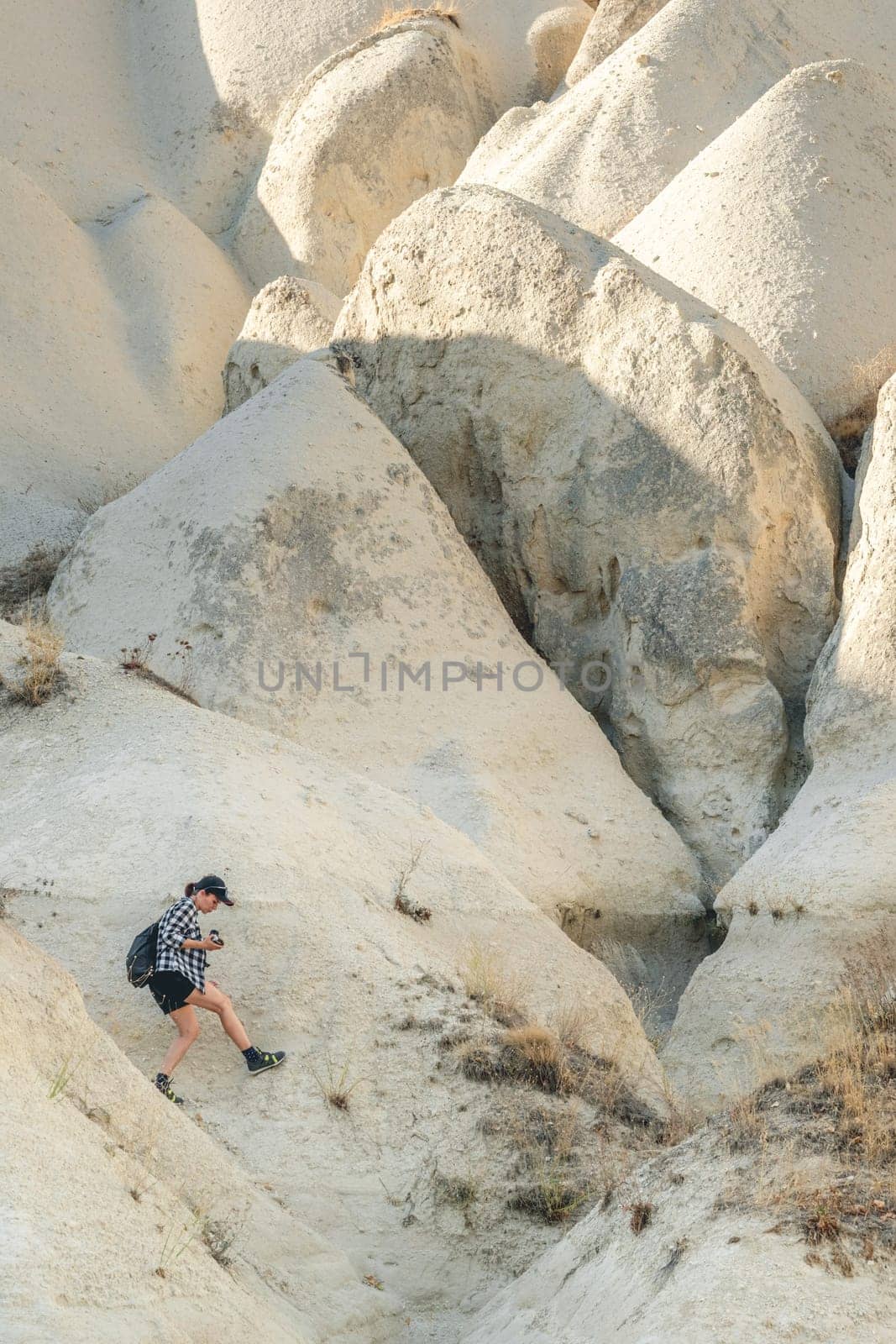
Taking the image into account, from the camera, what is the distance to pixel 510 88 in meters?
22.9

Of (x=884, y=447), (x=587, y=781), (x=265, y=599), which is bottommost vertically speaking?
(x=587, y=781)

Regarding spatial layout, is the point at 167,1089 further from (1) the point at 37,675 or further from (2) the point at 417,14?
(2) the point at 417,14

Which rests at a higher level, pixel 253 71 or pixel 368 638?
pixel 253 71

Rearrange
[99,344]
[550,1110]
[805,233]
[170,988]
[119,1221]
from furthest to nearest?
[99,344], [805,233], [170,988], [550,1110], [119,1221]

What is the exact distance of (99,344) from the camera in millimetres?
19719

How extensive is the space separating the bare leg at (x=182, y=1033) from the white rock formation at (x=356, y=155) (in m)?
15.8

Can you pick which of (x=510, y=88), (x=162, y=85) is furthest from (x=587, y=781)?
(x=162, y=85)

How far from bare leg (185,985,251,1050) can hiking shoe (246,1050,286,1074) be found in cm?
7

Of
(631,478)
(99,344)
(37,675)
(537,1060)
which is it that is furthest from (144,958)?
(99,344)

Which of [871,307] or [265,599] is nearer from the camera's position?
[265,599]

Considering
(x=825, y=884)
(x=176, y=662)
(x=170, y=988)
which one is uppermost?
(x=170, y=988)

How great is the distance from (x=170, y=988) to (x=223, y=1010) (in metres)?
0.26

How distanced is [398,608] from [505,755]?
1.51 m

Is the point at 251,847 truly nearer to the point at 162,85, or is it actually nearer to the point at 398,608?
the point at 398,608
